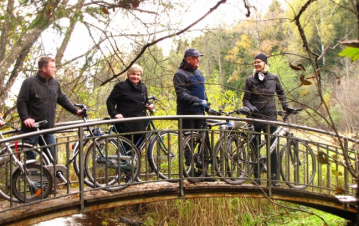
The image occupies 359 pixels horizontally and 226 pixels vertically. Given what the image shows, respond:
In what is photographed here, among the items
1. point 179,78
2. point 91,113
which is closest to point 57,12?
point 179,78

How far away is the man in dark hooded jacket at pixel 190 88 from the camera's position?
16.4ft

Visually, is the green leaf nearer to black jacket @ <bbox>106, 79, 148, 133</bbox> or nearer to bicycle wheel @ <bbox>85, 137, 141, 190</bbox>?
Answer: bicycle wheel @ <bbox>85, 137, 141, 190</bbox>

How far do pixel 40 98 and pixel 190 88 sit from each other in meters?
1.65

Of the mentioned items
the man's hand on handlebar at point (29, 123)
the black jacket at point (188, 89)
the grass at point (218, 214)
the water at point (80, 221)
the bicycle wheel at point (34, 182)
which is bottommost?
the water at point (80, 221)

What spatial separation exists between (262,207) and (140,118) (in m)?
4.34

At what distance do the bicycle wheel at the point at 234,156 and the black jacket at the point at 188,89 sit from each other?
48 cm

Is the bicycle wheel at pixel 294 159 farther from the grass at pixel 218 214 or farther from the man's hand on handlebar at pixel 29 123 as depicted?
the man's hand on handlebar at pixel 29 123

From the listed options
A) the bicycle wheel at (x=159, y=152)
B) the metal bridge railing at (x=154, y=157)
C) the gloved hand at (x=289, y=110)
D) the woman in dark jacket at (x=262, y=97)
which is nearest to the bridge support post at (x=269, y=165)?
the metal bridge railing at (x=154, y=157)

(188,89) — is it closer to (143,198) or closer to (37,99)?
(143,198)

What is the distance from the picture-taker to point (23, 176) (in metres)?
4.27

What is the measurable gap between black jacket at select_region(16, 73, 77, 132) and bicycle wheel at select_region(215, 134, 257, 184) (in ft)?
6.28

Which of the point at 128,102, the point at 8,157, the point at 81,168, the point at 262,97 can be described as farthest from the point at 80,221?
the point at 262,97

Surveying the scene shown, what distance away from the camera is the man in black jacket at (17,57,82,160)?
4535 mm

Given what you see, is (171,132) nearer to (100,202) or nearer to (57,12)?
(100,202)
